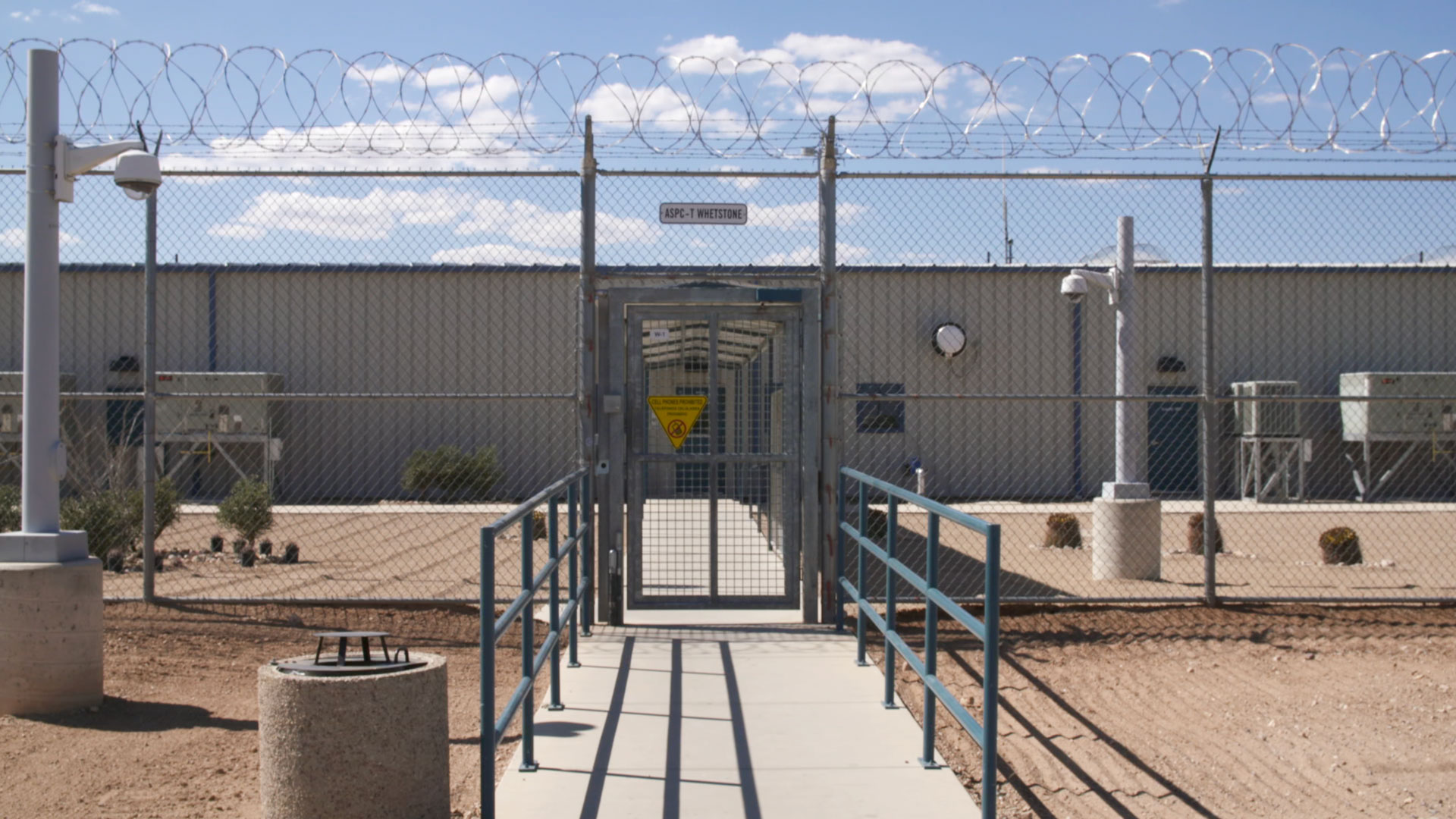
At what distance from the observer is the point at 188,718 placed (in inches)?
233

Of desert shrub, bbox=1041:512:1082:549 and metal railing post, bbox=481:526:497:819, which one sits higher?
metal railing post, bbox=481:526:497:819

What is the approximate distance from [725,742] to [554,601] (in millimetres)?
1069

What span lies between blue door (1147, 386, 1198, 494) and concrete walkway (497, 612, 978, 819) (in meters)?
16.0

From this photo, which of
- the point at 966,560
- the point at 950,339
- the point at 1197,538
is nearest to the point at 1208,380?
the point at 966,560

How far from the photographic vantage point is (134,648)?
727 cm

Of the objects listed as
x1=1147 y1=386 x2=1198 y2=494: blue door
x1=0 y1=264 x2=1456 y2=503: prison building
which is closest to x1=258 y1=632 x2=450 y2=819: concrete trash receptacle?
x1=0 y1=264 x2=1456 y2=503: prison building

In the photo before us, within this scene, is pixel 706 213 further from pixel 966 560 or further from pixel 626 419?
pixel 966 560

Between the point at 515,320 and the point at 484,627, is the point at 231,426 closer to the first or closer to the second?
the point at 515,320

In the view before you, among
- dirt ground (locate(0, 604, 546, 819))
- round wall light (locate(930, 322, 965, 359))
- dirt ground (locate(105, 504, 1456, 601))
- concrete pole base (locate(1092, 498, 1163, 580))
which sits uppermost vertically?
round wall light (locate(930, 322, 965, 359))

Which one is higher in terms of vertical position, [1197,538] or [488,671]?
[488,671]

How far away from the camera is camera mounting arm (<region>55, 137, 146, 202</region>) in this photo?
20.0 ft

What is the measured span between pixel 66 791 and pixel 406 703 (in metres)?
1.88

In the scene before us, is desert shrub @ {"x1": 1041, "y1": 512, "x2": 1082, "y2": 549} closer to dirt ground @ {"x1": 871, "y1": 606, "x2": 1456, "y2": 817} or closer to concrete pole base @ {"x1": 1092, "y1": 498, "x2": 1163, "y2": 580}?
concrete pole base @ {"x1": 1092, "y1": 498, "x2": 1163, "y2": 580}

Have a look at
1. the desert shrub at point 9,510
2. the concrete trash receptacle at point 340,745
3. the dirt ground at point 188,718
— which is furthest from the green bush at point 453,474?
the concrete trash receptacle at point 340,745
